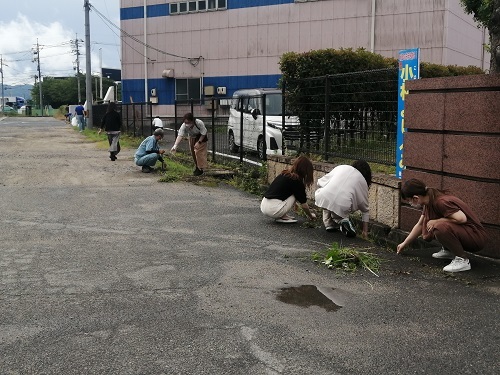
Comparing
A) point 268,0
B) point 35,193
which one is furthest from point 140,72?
point 35,193

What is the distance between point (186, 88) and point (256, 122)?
24.5 m

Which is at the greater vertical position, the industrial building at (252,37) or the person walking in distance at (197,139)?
the industrial building at (252,37)

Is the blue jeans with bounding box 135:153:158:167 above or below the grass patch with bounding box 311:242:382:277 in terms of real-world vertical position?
above

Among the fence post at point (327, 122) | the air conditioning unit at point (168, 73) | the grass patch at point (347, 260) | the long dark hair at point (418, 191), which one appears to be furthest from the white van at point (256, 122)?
the air conditioning unit at point (168, 73)

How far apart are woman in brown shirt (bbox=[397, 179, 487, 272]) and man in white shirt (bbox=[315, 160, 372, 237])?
140 cm

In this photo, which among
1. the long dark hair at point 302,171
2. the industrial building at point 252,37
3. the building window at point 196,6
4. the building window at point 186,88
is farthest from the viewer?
the building window at point 186,88

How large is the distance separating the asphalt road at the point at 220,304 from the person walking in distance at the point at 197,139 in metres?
4.95

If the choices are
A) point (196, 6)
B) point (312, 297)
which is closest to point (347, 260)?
point (312, 297)

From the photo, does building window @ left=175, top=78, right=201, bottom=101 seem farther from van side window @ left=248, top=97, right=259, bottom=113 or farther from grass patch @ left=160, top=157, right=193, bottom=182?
van side window @ left=248, top=97, right=259, bottom=113

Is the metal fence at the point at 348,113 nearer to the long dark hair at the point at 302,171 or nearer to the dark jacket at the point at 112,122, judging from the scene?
the long dark hair at the point at 302,171

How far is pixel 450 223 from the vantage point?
5762mm

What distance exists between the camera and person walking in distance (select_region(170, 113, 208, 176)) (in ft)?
44.4

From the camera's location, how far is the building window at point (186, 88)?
122ft

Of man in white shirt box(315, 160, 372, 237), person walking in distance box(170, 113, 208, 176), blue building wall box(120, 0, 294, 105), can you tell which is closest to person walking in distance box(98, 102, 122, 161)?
person walking in distance box(170, 113, 208, 176)
